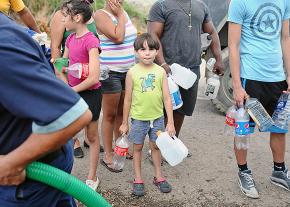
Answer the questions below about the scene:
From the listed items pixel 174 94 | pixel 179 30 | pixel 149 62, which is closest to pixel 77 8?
pixel 149 62

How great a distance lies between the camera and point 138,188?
3789 mm

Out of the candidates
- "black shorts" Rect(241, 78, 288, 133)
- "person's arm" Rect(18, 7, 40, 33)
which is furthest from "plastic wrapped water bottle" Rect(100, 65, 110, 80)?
"person's arm" Rect(18, 7, 40, 33)

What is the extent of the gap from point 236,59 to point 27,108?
2482mm

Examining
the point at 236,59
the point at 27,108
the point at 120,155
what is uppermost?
the point at 27,108

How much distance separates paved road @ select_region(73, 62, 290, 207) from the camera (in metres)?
3.71

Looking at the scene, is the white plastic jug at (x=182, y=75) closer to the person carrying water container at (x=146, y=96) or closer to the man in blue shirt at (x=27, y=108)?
the person carrying water container at (x=146, y=96)

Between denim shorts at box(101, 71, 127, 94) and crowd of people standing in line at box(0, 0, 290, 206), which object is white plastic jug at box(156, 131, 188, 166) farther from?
denim shorts at box(101, 71, 127, 94)

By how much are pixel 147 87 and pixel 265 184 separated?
56.1 inches

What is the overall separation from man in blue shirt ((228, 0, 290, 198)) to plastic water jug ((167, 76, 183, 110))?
53 cm

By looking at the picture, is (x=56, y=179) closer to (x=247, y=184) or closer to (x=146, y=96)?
(x=146, y=96)

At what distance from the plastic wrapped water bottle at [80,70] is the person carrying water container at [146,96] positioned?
0.41 m

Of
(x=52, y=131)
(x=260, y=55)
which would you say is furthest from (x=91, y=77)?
(x=52, y=131)

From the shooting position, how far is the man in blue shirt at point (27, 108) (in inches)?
55.5

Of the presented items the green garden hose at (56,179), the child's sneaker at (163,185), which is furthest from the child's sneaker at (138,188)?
the green garden hose at (56,179)
